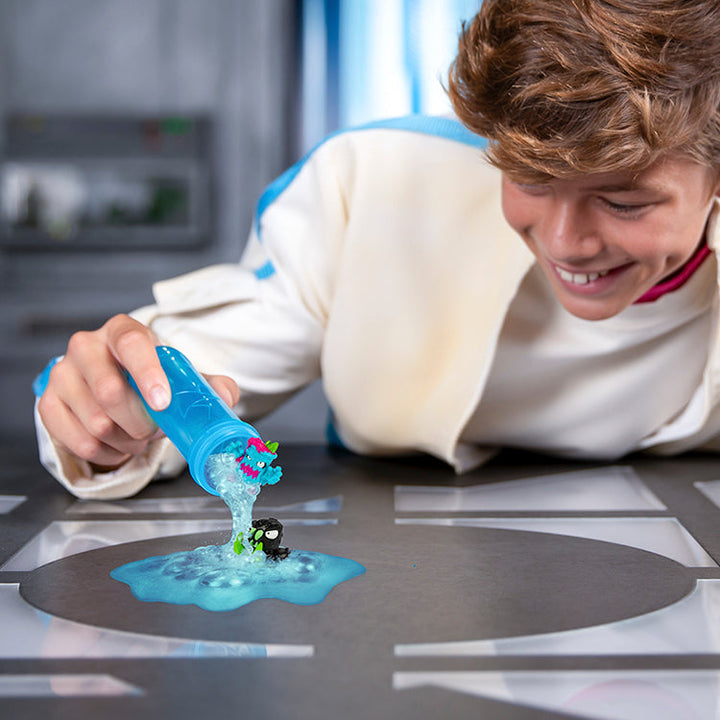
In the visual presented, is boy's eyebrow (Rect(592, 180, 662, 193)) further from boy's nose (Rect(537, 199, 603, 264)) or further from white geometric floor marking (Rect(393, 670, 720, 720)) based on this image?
white geometric floor marking (Rect(393, 670, 720, 720))

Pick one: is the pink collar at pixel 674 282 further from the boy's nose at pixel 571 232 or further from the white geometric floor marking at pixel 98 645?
the white geometric floor marking at pixel 98 645

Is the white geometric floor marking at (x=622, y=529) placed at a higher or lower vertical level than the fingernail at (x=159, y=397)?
lower

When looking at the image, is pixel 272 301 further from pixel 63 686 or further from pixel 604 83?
pixel 63 686

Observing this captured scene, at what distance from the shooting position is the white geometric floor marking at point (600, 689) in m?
0.54

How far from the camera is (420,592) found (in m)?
0.73

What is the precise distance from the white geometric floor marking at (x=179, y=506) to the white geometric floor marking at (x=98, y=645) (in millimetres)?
335

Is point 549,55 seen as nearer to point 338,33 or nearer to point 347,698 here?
point 347,698

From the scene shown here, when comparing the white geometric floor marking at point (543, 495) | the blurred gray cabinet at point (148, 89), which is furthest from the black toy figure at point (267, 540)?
the blurred gray cabinet at point (148, 89)

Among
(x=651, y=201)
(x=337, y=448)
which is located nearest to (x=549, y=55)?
(x=651, y=201)

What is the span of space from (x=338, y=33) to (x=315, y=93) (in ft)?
0.59

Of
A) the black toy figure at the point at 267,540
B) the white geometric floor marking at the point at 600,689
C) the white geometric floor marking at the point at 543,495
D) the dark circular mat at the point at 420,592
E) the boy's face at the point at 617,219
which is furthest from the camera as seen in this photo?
the white geometric floor marking at the point at 543,495

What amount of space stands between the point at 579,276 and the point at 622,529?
10.6 inches

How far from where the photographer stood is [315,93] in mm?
2842

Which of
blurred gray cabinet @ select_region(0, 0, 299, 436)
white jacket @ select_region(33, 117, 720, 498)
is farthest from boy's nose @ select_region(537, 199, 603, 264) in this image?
blurred gray cabinet @ select_region(0, 0, 299, 436)
